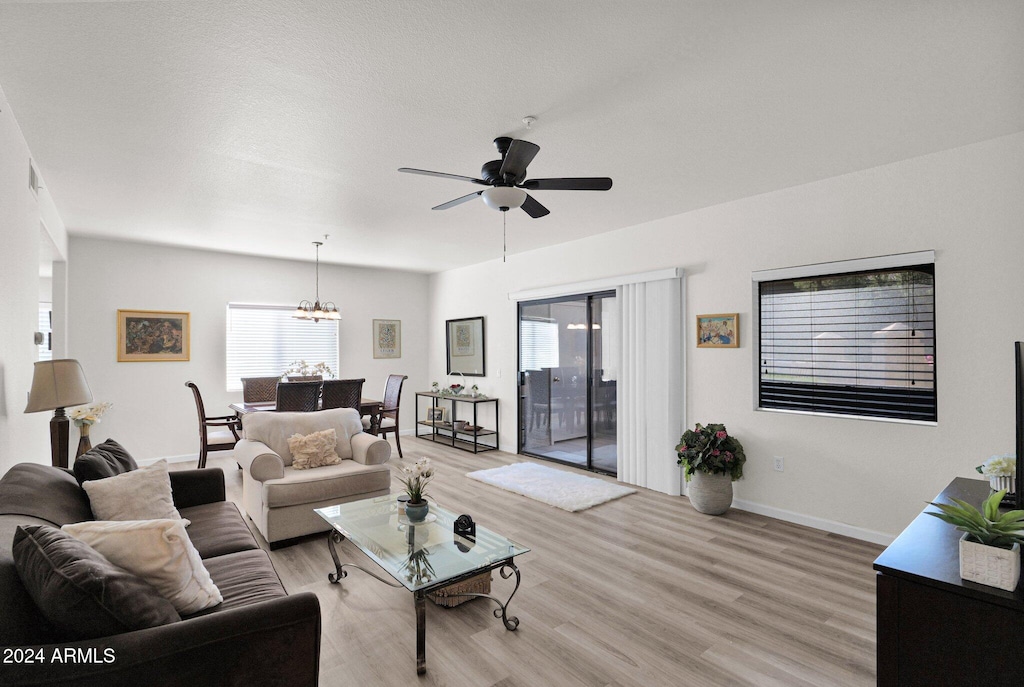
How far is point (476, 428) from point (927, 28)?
585cm

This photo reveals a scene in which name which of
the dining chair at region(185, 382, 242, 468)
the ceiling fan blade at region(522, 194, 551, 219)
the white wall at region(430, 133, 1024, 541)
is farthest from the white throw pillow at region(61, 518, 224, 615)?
the dining chair at region(185, 382, 242, 468)

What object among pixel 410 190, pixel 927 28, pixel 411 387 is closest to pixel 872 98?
pixel 927 28

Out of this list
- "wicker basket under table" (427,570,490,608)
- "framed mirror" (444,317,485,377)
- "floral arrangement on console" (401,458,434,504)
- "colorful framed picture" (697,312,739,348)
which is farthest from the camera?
"framed mirror" (444,317,485,377)

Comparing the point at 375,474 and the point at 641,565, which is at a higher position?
the point at 375,474

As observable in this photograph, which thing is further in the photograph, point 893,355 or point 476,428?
point 476,428

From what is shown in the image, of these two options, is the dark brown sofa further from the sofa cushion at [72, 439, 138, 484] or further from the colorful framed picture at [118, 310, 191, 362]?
the colorful framed picture at [118, 310, 191, 362]

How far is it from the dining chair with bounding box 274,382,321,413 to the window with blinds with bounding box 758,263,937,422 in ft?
14.1

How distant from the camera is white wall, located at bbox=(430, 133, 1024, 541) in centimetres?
315

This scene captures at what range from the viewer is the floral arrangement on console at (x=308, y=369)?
23.0 feet

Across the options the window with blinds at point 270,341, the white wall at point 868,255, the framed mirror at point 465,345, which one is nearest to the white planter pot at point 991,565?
the white wall at point 868,255

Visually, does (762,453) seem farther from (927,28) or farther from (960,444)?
(927,28)

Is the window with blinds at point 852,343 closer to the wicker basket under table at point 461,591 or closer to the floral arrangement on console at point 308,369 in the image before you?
the wicker basket under table at point 461,591

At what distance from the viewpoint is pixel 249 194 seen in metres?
4.16

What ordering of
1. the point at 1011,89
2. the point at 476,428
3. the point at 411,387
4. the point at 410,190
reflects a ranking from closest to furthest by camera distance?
the point at 1011,89 < the point at 410,190 < the point at 476,428 < the point at 411,387
